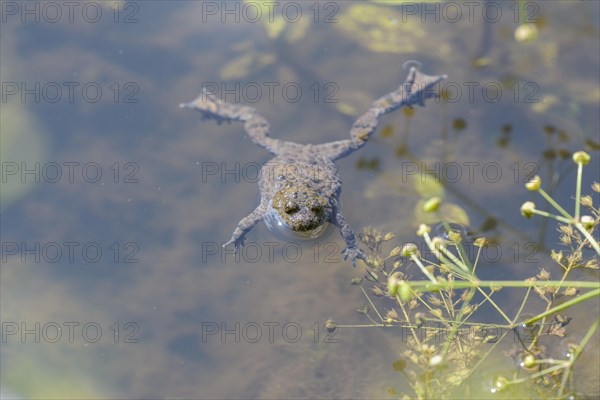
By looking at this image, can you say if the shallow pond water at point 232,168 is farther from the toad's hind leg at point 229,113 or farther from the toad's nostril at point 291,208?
the toad's nostril at point 291,208

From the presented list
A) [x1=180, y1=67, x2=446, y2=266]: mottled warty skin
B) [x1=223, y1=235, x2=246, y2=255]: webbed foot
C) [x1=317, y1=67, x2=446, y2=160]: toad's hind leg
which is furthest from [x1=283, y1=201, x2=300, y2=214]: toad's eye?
[x1=317, y1=67, x2=446, y2=160]: toad's hind leg

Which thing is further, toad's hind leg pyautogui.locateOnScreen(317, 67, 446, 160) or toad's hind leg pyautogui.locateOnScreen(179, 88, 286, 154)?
toad's hind leg pyautogui.locateOnScreen(179, 88, 286, 154)

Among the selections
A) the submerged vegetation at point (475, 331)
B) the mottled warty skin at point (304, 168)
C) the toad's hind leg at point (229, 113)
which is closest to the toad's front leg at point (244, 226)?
the mottled warty skin at point (304, 168)

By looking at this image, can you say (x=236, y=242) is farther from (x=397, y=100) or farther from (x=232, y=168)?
(x=397, y=100)

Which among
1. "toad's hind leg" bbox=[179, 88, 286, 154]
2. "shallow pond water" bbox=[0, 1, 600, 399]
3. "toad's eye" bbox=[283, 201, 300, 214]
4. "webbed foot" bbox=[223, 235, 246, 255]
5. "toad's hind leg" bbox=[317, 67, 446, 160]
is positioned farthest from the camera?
"toad's hind leg" bbox=[179, 88, 286, 154]

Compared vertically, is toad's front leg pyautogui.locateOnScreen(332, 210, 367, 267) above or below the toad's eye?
below

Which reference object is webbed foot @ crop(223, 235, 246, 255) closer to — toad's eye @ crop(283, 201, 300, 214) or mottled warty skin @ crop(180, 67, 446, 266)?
mottled warty skin @ crop(180, 67, 446, 266)
